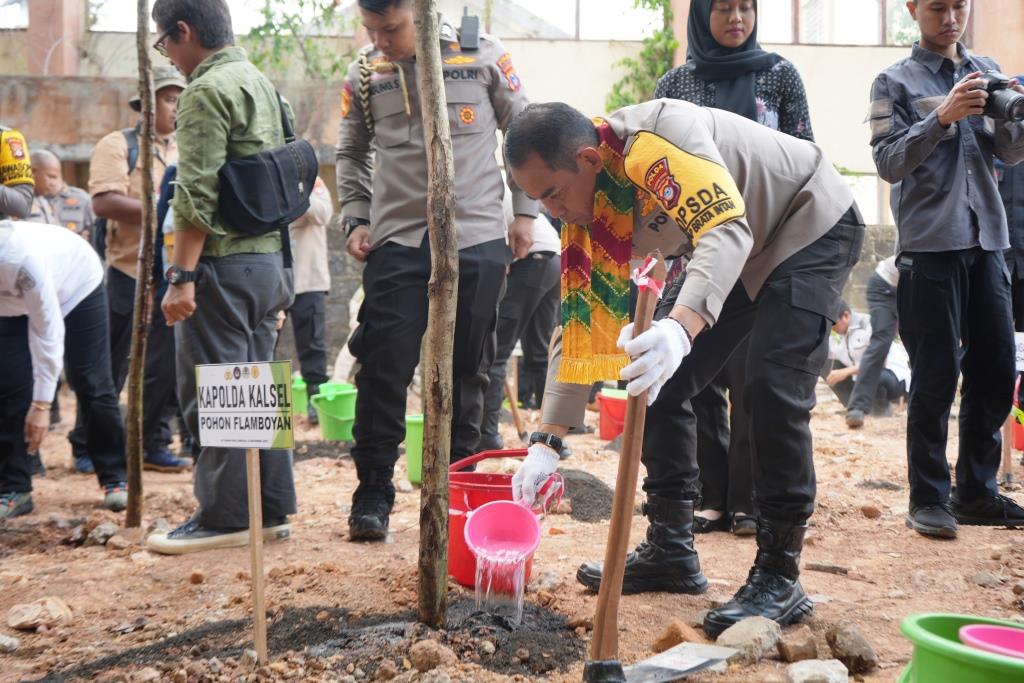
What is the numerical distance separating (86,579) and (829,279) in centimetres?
259

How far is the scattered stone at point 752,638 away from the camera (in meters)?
2.30

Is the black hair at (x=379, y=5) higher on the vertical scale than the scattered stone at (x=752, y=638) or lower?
higher

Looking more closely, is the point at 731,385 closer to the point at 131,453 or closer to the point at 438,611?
the point at 438,611

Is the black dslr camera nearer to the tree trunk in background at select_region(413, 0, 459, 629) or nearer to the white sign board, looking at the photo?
the tree trunk in background at select_region(413, 0, 459, 629)

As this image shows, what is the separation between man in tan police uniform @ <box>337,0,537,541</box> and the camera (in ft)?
11.6

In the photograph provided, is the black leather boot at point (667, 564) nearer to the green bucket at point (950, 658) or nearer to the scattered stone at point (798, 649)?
the scattered stone at point (798, 649)

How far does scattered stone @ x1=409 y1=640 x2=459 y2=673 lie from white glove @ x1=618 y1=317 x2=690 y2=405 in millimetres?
776

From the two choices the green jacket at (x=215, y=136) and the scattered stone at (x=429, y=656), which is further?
the green jacket at (x=215, y=136)

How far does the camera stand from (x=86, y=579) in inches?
129

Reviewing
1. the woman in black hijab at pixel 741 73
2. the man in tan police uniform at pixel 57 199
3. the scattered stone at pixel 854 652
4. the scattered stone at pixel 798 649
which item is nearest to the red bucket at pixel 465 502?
the scattered stone at pixel 798 649

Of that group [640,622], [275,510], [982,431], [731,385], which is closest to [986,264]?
[982,431]

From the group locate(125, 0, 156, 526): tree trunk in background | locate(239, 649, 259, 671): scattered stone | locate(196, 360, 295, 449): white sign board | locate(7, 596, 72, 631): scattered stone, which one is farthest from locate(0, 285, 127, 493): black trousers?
locate(239, 649, 259, 671): scattered stone

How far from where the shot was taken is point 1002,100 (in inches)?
128

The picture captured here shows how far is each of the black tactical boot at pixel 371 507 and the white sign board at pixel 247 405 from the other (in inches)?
42.0
